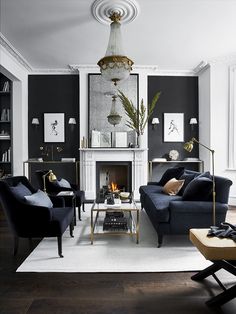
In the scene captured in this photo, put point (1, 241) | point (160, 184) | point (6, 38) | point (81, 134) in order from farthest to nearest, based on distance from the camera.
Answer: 1. point (81, 134)
2. point (160, 184)
3. point (6, 38)
4. point (1, 241)

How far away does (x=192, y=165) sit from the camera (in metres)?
6.66

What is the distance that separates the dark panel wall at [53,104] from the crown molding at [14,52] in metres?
0.43

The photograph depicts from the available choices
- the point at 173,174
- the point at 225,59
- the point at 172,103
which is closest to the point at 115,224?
the point at 173,174

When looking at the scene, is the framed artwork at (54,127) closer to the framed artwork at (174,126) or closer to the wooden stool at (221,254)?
the framed artwork at (174,126)

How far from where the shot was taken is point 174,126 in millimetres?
6645

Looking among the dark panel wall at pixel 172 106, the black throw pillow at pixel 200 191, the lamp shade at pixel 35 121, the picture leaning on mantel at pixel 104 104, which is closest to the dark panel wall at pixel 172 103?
the dark panel wall at pixel 172 106

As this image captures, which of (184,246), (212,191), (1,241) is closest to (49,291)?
(1,241)

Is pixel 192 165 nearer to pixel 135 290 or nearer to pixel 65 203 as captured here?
pixel 65 203

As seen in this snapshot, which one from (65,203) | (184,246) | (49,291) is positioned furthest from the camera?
(65,203)

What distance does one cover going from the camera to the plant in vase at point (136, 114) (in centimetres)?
614

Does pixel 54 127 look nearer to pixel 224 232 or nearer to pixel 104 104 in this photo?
pixel 104 104

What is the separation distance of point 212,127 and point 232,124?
0.44 meters

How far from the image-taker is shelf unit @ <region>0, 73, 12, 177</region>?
249 inches

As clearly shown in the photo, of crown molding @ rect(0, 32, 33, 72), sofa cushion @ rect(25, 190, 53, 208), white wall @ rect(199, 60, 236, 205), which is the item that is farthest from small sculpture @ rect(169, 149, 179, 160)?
crown molding @ rect(0, 32, 33, 72)
